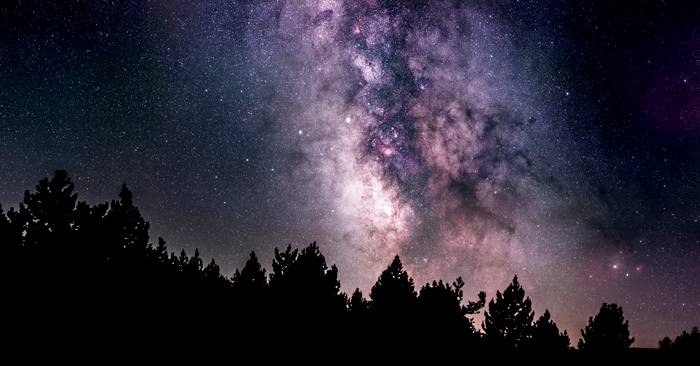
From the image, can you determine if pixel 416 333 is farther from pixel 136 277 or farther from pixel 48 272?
pixel 48 272

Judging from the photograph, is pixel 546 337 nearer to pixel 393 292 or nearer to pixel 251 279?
pixel 393 292

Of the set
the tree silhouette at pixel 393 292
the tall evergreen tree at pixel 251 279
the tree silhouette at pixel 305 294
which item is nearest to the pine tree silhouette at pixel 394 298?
the tree silhouette at pixel 393 292

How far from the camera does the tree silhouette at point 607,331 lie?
3350cm

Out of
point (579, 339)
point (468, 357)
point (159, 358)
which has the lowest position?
point (159, 358)

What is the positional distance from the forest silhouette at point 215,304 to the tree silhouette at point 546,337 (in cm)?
12

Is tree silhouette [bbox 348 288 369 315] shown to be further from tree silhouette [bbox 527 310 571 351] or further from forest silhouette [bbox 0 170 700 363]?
tree silhouette [bbox 527 310 571 351]

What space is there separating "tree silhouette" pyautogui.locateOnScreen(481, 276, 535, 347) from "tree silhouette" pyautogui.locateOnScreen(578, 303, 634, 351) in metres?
5.09

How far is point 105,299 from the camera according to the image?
1543 centimetres

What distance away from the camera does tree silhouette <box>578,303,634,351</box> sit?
110ft

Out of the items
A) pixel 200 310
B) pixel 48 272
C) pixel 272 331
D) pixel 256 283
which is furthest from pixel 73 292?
pixel 256 283

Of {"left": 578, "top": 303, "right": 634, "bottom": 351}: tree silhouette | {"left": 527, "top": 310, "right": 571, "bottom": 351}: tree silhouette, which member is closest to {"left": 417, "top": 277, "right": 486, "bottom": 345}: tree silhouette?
{"left": 527, "top": 310, "right": 571, "bottom": 351}: tree silhouette

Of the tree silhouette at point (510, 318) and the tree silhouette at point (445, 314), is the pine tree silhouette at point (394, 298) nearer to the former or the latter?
the tree silhouette at point (445, 314)

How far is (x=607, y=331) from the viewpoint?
1348 inches

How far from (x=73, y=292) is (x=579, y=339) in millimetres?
41111
